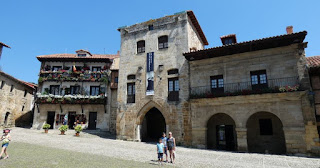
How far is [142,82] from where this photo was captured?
19.9 m

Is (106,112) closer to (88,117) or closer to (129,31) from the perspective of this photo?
(88,117)

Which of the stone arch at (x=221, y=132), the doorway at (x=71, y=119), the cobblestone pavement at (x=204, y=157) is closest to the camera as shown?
the cobblestone pavement at (x=204, y=157)

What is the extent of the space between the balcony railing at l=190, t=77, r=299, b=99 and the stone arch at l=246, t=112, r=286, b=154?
246 centimetres

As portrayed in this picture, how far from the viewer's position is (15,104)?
26.9 meters

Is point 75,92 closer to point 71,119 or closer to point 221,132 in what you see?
point 71,119

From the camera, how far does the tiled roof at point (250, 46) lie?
548 inches

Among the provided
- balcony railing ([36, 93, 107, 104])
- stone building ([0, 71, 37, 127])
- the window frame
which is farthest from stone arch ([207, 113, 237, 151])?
stone building ([0, 71, 37, 127])

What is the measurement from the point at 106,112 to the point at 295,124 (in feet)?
65.4

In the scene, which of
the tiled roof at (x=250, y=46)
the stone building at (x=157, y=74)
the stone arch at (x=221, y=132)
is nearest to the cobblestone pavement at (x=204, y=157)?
the stone arch at (x=221, y=132)

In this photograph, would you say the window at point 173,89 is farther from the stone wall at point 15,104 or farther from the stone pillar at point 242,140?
the stone wall at point 15,104

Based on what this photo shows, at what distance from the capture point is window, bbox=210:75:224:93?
16.7m

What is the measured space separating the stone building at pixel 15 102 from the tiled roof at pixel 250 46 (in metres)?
23.3

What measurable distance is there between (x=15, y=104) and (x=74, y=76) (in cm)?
939

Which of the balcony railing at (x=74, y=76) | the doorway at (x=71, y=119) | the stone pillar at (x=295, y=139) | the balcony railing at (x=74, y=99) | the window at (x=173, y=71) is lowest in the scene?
the stone pillar at (x=295, y=139)
